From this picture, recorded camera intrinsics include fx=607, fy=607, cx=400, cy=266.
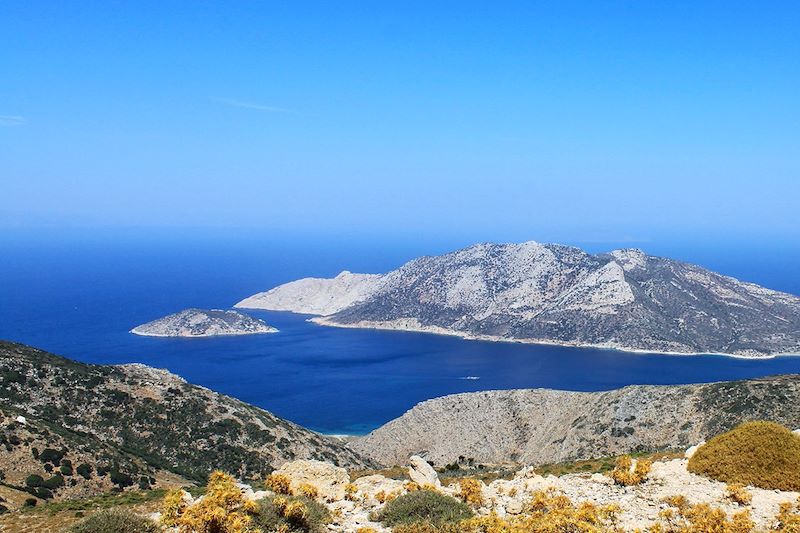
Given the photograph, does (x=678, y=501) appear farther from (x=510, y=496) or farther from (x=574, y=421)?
(x=574, y=421)

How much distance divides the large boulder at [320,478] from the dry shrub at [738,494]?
33.7 ft

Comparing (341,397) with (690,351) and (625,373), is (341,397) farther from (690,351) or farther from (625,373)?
(690,351)

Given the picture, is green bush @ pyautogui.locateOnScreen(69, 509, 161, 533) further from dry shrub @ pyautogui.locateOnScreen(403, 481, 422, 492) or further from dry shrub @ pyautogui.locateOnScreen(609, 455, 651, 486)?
dry shrub @ pyautogui.locateOnScreen(609, 455, 651, 486)

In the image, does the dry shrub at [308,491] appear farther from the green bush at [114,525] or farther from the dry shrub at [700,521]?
the dry shrub at [700,521]

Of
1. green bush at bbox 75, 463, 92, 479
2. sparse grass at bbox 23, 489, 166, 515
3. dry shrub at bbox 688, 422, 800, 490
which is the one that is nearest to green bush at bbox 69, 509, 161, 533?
sparse grass at bbox 23, 489, 166, 515

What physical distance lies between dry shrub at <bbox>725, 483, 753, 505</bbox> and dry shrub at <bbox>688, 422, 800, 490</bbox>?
927 mm

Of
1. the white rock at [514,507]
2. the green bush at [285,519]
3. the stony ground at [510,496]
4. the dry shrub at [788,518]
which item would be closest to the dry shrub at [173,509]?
the stony ground at [510,496]

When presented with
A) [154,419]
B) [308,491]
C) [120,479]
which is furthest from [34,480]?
[154,419]

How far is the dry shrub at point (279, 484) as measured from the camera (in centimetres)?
1725

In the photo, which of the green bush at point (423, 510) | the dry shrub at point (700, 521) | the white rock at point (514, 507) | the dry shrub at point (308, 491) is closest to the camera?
the dry shrub at point (700, 521)

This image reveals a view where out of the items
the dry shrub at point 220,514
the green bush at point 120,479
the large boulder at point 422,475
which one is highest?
the dry shrub at point 220,514

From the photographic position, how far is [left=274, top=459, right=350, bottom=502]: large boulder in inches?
672

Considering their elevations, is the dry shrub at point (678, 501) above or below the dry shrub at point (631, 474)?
above

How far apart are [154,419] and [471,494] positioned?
42.2 m
